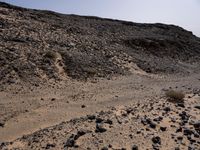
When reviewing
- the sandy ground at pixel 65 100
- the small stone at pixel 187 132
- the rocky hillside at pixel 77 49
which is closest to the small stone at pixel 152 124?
the small stone at pixel 187 132

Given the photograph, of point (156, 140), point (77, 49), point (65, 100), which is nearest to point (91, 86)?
point (65, 100)

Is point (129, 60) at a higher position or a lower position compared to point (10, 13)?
lower

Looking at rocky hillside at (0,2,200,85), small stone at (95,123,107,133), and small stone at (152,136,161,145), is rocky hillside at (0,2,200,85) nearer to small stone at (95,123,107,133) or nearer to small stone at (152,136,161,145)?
small stone at (95,123,107,133)

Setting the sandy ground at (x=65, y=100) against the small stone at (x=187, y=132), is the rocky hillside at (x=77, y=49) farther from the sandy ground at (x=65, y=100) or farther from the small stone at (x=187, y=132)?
the small stone at (x=187, y=132)

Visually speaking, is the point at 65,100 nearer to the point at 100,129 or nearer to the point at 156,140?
the point at 100,129

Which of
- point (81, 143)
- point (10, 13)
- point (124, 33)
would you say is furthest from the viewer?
point (124, 33)

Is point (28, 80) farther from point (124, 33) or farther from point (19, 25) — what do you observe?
point (124, 33)

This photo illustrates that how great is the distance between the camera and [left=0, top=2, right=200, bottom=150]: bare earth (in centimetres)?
1200

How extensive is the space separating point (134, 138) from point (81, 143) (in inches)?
61.1

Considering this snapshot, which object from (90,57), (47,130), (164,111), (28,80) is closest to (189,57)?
(90,57)

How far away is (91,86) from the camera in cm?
2123

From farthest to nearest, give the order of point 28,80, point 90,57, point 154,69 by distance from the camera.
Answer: point 154,69
point 90,57
point 28,80

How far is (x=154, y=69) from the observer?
1117 inches

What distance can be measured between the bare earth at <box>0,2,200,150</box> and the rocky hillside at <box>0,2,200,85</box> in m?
0.06
